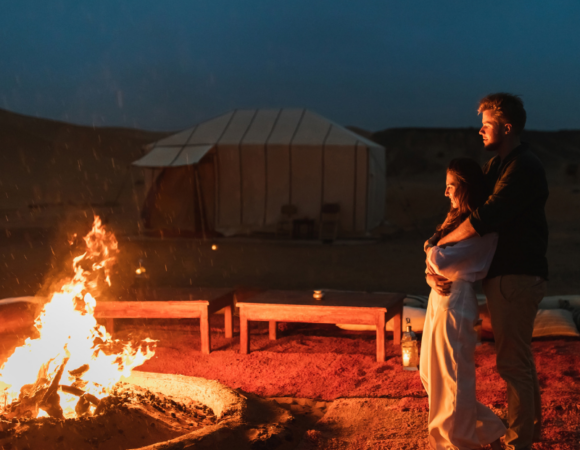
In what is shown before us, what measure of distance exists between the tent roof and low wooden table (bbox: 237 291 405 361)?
23.9ft

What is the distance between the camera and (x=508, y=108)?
2.31 metres

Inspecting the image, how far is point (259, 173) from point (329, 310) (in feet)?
26.3

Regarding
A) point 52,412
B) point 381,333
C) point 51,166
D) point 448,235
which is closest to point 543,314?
point 381,333

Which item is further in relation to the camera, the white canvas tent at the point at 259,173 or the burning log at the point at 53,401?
the white canvas tent at the point at 259,173

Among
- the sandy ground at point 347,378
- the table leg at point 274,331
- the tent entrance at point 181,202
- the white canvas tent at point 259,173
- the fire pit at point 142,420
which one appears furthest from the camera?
the tent entrance at point 181,202

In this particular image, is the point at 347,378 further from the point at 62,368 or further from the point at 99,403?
the point at 62,368

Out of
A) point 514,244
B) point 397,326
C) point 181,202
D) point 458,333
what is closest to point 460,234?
point 514,244

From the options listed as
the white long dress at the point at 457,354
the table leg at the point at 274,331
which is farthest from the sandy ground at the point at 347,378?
the white long dress at the point at 457,354

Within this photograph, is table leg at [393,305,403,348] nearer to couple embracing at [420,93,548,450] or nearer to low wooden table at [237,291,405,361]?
low wooden table at [237,291,405,361]

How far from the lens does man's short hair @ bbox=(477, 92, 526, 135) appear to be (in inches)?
91.0

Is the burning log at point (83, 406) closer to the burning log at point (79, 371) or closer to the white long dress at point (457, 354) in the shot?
the burning log at point (79, 371)

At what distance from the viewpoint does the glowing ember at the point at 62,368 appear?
114 inches

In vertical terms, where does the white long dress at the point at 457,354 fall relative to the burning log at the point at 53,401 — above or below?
above

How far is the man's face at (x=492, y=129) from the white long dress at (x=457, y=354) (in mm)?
373
